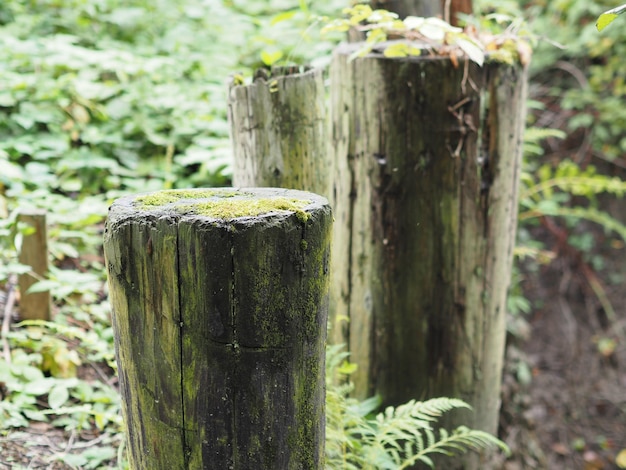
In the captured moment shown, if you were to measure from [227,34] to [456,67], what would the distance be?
3131 mm

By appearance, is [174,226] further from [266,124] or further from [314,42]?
[314,42]

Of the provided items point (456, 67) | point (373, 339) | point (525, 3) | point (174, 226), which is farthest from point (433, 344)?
point (525, 3)

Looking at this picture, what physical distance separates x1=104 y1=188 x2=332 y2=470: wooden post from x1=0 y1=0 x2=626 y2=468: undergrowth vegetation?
0.66m

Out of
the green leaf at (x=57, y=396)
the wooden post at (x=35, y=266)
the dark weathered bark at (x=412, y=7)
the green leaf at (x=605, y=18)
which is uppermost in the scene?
the dark weathered bark at (x=412, y=7)

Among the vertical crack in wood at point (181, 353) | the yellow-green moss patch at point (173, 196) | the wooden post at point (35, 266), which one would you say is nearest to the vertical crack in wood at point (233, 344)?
the vertical crack in wood at point (181, 353)

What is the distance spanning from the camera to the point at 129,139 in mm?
4312

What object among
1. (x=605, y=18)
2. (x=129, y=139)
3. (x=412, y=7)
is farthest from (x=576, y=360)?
(x=605, y=18)

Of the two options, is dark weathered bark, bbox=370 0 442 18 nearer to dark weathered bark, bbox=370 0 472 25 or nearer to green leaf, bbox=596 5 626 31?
dark weathered bark, bbox=370 0 472 25

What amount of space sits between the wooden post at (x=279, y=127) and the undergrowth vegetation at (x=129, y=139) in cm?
26

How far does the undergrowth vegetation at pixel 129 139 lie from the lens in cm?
244

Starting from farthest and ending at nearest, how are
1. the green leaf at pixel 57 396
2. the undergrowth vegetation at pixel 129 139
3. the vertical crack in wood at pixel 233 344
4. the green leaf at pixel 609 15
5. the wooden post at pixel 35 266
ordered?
the wooden post at pixel 35 266 → the undergrowth vegetation at pixel 129 139 → the green leaf at pixel 57 396 → the green leaf at pixel 609 15 → the vertical crack in wood at pixel 233 344

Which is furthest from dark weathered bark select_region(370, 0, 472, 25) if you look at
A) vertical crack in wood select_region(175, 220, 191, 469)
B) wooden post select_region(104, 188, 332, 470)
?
vertical crack in wood select_region(175, 220, 191, 469)

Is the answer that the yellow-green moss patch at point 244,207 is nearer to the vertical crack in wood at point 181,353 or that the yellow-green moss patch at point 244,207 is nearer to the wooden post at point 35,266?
the vertical crack in wood at point 181,353

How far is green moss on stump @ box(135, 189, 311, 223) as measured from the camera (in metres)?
1.42
